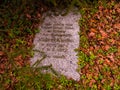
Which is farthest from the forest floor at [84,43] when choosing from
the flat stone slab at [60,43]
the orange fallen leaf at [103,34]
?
the flat stone slab at [60,43]

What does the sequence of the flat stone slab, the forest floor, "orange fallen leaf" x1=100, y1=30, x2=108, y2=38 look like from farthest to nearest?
"orange fallen leaf" x1=100, y1=30, x2=108, y2=38
the flat stone slab
the forest floor

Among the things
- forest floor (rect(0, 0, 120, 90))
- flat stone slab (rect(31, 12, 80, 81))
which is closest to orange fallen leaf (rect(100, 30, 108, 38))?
forest floor (rect(0, 0, 120, 90))

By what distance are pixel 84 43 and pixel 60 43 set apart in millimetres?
494

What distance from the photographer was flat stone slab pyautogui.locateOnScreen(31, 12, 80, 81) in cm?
399

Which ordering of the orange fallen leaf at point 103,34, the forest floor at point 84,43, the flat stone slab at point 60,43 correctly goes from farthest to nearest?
the orange fallen leaf at point 103,34, the flat stone slab at point 60,43, the forest floor at point 84,43

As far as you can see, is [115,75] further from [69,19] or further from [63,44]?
[69,19]

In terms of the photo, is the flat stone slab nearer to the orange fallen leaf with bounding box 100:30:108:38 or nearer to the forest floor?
the forest floor

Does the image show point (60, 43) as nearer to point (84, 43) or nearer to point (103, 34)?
point (84, 43)

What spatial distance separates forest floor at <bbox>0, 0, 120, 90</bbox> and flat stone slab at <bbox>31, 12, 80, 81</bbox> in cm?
12

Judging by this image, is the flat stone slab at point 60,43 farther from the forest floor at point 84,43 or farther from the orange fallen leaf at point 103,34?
the orange fallen leaf at point 103,34

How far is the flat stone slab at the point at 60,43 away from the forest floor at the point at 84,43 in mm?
122

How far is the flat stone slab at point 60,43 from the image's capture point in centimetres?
399

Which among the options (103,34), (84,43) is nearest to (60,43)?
(84,43)

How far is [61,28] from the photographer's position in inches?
179
